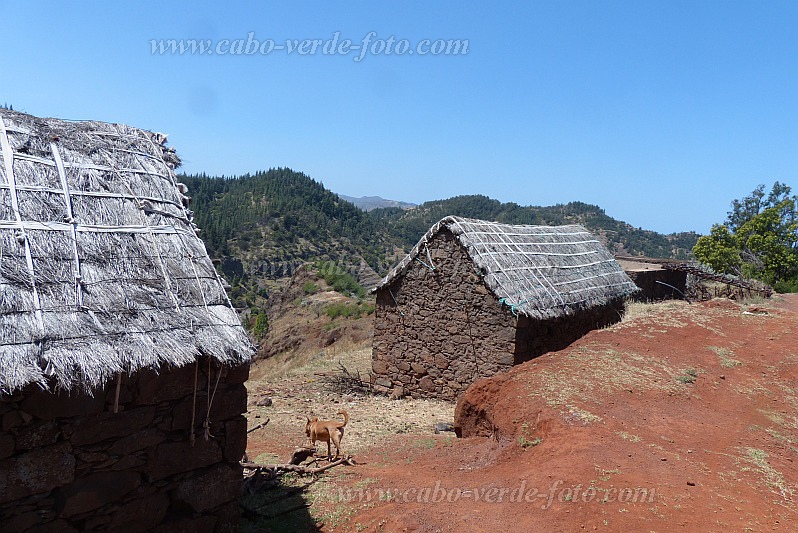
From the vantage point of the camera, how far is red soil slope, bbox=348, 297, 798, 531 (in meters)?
5.10

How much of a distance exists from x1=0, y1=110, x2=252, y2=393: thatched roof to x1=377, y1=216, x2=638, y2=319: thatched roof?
6.82 meters

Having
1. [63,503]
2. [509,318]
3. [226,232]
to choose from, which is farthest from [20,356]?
[226,232]

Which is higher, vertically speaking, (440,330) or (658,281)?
(658,281)

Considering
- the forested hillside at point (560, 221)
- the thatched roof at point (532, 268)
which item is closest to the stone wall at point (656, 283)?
the thatched roof at point (532, 268)

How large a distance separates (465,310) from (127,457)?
319 inches

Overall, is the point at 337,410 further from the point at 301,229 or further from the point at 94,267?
the point at 301,229

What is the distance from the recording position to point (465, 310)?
39.4 feet

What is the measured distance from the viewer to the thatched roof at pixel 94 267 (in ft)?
14.0

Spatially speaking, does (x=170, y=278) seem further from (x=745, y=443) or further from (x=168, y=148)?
(x=745, y=443)

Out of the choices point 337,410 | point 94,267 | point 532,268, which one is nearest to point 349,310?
point 532,268

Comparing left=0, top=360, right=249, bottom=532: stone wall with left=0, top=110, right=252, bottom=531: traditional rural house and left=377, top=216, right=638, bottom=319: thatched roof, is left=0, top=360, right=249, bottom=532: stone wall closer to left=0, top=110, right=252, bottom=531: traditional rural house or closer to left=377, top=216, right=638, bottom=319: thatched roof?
left=0, top=110, right=252, bottom=531: traditional rural house

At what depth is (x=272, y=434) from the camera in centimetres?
945

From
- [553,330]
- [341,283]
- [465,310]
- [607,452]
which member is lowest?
[607,452]

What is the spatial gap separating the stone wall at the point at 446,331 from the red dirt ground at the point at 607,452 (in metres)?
1.39
